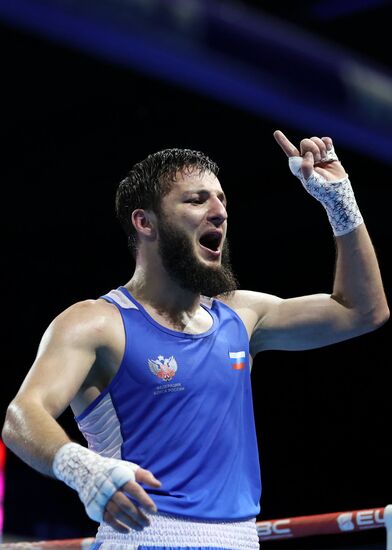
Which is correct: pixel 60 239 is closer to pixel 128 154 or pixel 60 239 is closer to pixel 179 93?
pixel 128 154

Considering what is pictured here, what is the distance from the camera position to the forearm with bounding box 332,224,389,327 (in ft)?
8.91

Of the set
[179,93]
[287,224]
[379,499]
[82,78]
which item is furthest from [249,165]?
[379,499]

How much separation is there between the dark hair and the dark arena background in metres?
1.87

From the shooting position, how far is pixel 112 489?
1.88 metres

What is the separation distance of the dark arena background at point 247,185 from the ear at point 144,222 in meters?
1.95

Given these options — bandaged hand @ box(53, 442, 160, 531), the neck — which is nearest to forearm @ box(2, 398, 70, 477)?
bandaged hand @ box(53, 442, 160, 531)

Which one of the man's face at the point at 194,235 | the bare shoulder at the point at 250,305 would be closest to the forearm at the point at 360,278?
the bare shoulder at the point at 250,305

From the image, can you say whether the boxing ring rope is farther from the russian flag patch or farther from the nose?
the nose

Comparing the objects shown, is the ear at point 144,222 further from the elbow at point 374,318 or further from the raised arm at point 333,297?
the elbow at point 374,318

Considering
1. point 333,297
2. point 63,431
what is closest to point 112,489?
point 63,431

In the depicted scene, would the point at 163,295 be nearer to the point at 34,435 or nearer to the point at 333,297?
the point at 333,297

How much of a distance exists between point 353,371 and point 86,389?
6956 mm

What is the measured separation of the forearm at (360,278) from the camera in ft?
8.91

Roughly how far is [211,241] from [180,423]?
1.76ft
